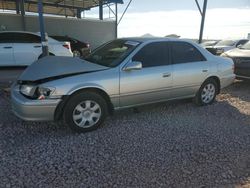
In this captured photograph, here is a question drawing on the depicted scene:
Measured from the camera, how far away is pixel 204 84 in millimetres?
5914

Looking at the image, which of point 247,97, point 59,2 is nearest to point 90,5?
point 59,2

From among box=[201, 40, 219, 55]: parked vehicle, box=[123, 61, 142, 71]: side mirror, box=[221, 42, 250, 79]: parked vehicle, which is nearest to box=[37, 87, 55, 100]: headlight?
box=[123, 61, 142, 71]: side mirror

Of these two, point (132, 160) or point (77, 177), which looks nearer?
point (77, 177)

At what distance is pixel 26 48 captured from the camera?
33.9 ft

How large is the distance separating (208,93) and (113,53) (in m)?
2.34

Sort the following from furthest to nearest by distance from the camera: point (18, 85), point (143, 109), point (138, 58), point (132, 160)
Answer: point (143, 109) < point (138, 58) < point (18, 85) < point (132, 160)

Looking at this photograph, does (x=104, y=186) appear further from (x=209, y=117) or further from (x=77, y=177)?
(x=209, y=117)

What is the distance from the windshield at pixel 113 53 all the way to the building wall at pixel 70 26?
42.8 feet

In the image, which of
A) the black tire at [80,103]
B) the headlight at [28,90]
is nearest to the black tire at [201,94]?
the black tire at [80,103]

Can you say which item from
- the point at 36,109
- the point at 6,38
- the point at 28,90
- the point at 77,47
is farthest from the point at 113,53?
the point at 77,47

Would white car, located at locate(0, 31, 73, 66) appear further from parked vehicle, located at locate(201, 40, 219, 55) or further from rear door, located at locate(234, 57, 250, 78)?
rear door, located at locate(234, 57, 250, 78)

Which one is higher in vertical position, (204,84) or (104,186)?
(204,84)

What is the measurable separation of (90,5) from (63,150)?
2214cm

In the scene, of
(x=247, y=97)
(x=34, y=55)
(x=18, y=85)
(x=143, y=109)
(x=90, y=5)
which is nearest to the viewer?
(x=18, y=85)
